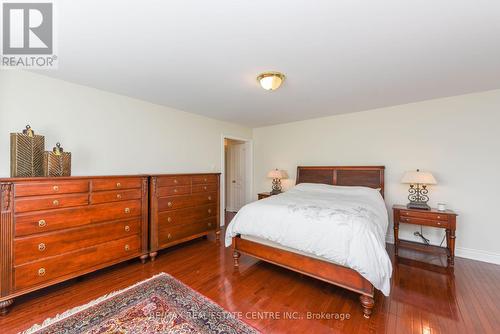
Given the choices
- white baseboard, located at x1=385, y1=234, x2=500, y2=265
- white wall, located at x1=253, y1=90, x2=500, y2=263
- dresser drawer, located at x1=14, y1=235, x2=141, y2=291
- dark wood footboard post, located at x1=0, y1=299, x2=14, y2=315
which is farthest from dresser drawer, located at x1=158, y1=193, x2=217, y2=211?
white baseboard, located at x1=385, y1=234, x2=500, y2=265

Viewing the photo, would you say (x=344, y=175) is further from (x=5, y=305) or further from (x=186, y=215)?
(x=5, y=305)

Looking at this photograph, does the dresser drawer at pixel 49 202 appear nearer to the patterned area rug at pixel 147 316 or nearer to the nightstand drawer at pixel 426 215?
the patterned area rug at pixel 147 316

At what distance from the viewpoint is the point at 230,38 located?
1.77 m

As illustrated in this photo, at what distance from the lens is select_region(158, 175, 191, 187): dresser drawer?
3.04 metres

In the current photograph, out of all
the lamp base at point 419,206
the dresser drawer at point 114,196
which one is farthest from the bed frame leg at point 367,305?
the dresser drawer at point 114,196

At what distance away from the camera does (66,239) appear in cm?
217

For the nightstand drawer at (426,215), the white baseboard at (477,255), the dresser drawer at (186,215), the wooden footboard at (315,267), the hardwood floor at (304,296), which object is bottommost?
the hardwood floor at (304,296)

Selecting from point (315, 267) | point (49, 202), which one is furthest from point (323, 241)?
point (49, 202)

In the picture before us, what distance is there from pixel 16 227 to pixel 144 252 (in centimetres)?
133

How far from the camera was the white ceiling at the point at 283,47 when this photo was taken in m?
1.45

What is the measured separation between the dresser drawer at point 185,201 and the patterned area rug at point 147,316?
1.15 metres

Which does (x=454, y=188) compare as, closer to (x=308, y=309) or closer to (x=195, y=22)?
(x=308, y=309)

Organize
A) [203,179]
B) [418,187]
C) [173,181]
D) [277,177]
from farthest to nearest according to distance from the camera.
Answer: [277,177], [203,179], [418,187], [173,181]

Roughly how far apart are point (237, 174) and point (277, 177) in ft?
5.54
